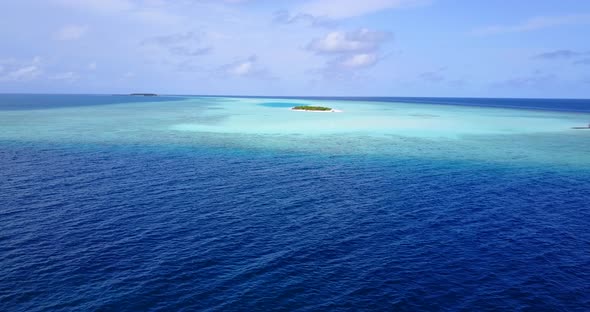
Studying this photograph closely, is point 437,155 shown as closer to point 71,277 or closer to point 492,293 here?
point 492,293

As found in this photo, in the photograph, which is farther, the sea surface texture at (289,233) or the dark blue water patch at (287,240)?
the sea surface texture at (289,233)

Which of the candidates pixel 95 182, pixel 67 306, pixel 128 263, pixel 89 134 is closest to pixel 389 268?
pixel 128 263

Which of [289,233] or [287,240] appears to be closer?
[287,240]

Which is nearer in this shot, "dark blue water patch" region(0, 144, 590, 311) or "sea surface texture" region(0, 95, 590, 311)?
"dark blue water patch" region(0, 144, 590, 311)

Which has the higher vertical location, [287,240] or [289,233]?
[289,233]
